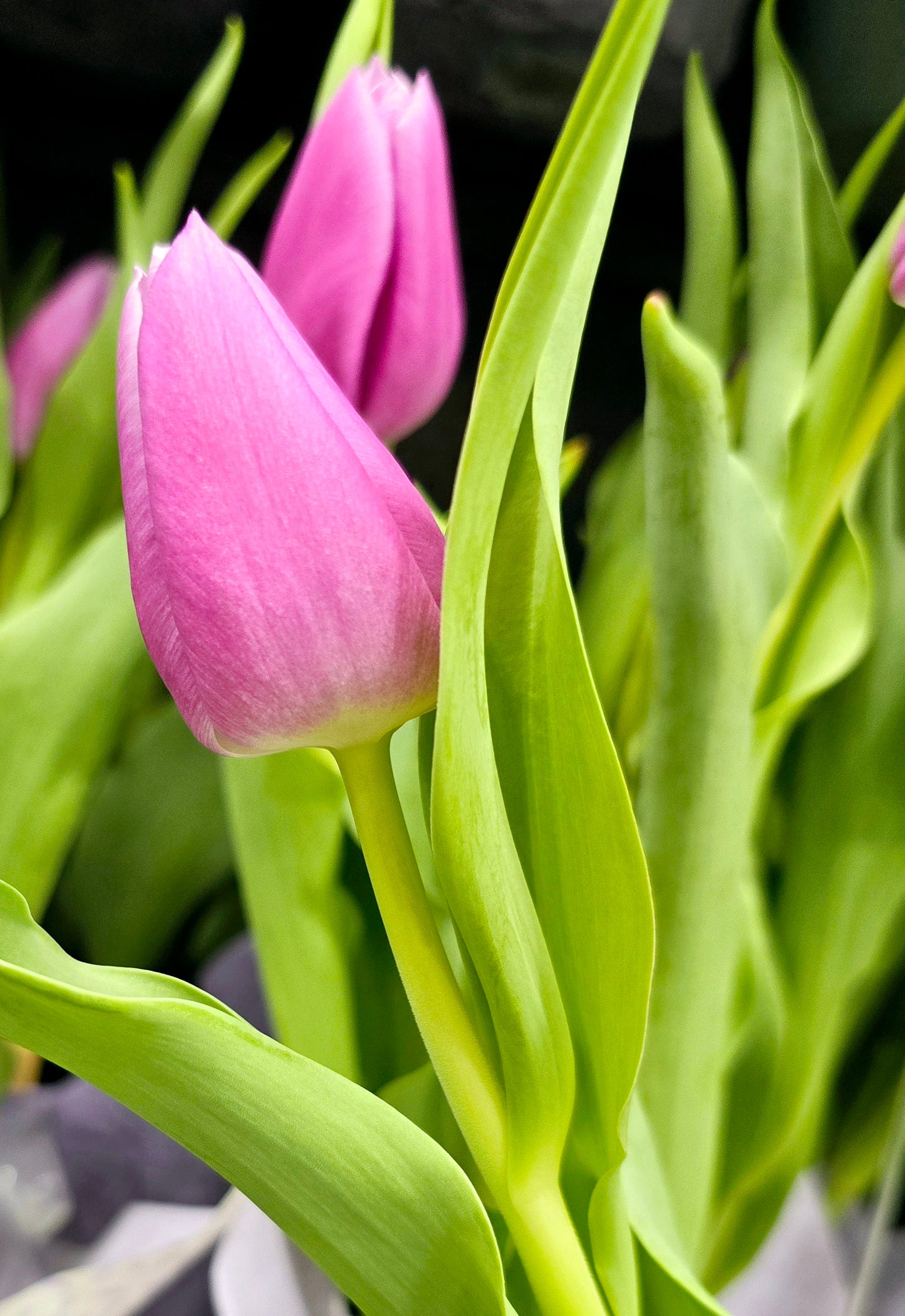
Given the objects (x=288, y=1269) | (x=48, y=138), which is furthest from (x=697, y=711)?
(x=48, y=138)

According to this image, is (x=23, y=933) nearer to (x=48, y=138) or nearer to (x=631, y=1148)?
(x=631, y=1148)

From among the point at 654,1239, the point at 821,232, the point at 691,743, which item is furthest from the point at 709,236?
the point at 654,1239

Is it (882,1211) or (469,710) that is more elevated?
(469,710)

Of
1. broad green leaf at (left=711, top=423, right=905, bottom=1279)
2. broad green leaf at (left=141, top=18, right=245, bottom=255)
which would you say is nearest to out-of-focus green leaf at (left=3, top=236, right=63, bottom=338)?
broad green leaf at (left=141, top=18, right=245, bottom=255)

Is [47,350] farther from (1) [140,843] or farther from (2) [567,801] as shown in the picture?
(2) [567,801]

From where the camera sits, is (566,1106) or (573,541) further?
(573,541)

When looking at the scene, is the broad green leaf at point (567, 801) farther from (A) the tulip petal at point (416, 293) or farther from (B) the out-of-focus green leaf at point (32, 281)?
(B) the out-of-focus green leaf at point (32, 281)
